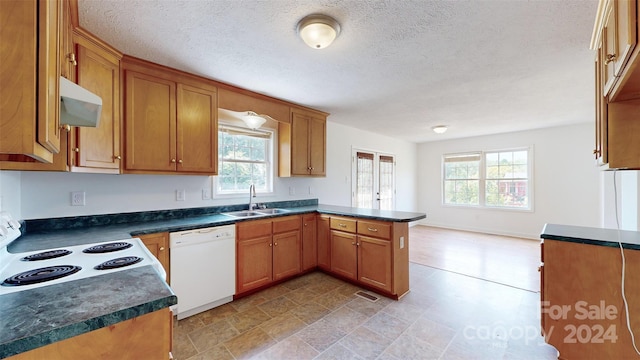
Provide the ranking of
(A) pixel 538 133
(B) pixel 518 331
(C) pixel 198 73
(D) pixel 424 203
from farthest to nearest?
(D) pixel 424 203 → (A) pixel 538 133 → (C) pixel 198 73 → (B) pixel 518 331

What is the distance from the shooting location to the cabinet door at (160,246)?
2121 mm

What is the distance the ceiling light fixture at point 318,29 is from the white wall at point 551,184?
562 centimetres

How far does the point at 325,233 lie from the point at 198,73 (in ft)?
7.82

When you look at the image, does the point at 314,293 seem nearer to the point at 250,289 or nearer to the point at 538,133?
the point at 250,289

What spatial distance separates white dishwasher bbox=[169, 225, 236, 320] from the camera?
229cm

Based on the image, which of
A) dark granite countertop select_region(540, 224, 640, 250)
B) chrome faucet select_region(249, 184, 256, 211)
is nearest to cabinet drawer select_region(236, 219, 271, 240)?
chrome faucet select_region(249, 184, 256, 211)

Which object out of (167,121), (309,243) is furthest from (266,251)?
(167,121)

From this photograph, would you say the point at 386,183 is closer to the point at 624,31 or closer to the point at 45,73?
the point at 624,31

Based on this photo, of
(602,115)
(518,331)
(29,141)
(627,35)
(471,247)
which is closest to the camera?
(29,141)

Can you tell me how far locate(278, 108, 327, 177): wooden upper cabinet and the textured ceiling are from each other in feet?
1.03

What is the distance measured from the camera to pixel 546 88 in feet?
9.87

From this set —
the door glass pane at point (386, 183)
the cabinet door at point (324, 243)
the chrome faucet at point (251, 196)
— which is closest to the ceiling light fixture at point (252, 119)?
the chrome faucet at point (251, 196)

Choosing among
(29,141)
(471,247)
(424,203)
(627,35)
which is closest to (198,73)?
(29,141)

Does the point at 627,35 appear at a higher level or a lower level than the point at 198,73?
lower
